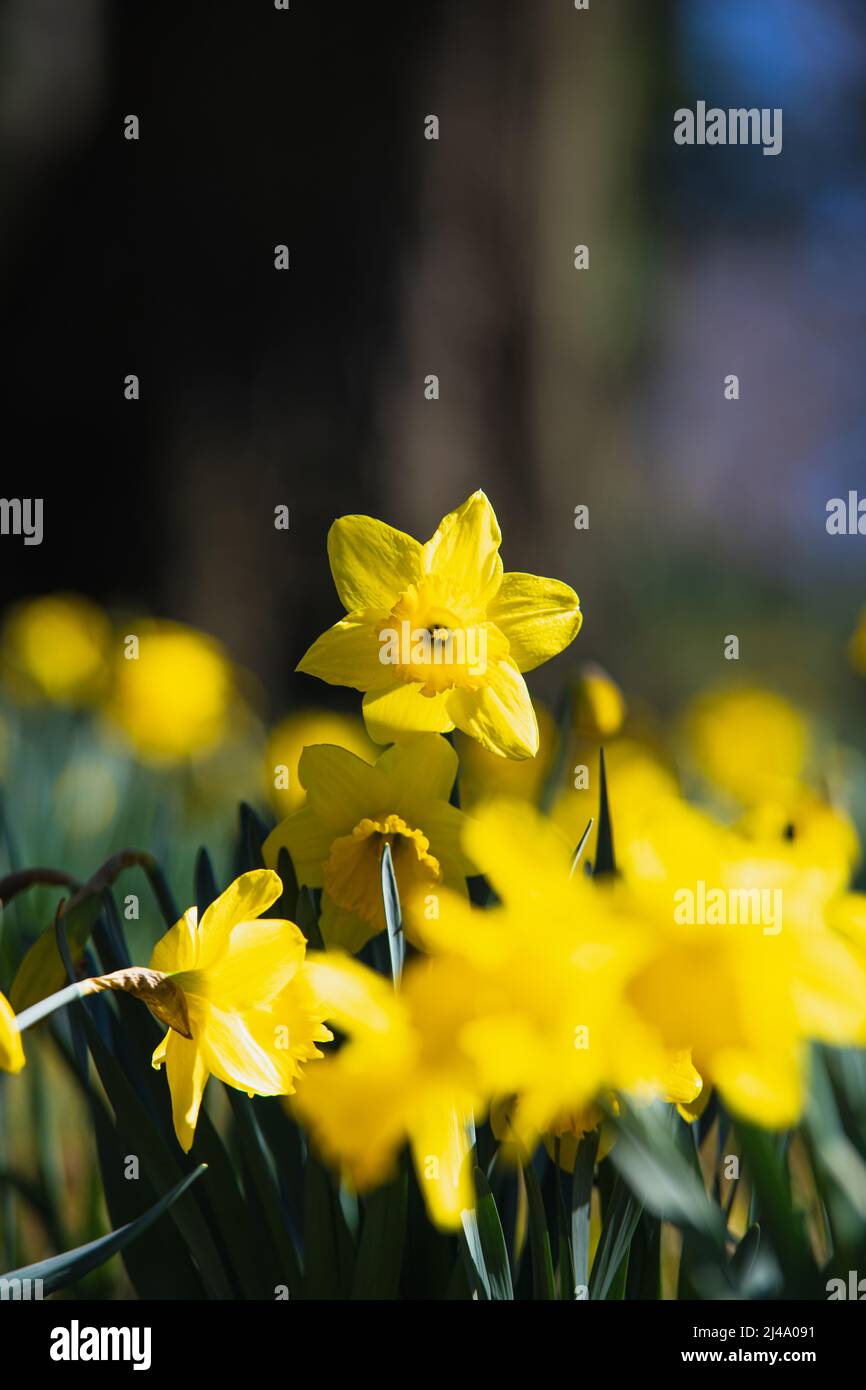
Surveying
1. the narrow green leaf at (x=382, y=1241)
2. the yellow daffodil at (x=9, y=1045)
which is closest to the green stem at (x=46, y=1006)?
the yellow daffodil at (x=9, y=1045)

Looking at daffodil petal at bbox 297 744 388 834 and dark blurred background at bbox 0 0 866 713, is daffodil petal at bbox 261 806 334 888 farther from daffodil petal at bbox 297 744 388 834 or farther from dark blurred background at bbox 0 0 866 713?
dark blurred background at bbox 0 0 866 713

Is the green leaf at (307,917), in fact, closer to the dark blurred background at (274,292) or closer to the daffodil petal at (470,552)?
the daffodil petal at (470,552)

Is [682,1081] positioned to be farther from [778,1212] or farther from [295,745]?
[295,745]

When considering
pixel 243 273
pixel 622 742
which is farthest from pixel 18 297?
pixel 622 742

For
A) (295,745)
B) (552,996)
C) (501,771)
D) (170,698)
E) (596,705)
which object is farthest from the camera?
(170,698)

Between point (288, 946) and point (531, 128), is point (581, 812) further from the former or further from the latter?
point (531, 128)

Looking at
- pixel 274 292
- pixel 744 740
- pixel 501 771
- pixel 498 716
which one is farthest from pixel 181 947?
pixel 274 292
